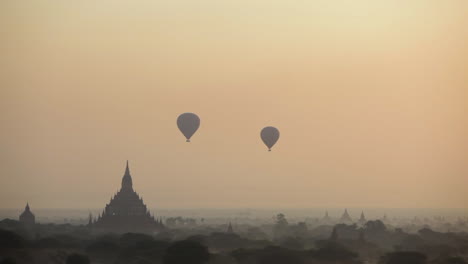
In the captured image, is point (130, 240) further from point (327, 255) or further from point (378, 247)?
point (378, 247)

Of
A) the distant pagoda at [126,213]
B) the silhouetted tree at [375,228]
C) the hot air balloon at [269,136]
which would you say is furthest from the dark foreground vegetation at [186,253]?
the silhouetted tree at [375,228]

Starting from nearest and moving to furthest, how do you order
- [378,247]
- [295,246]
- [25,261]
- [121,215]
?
[25,261]
[295,246]
[378,247]
[121,215]

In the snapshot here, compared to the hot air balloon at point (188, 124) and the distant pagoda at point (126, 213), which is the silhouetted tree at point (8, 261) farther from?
the distant pagoda at point (126, 213)

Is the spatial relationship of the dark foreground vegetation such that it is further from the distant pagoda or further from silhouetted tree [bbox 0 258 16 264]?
the distant pagoda

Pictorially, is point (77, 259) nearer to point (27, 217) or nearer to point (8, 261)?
point (8, 261)

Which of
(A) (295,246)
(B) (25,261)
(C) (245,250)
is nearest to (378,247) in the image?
(A) (295,246)

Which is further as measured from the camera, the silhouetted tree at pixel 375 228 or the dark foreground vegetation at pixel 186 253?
the silhouetted tree at pixel 375 228

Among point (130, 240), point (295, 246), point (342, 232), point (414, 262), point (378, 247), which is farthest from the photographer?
point (342, 232)
